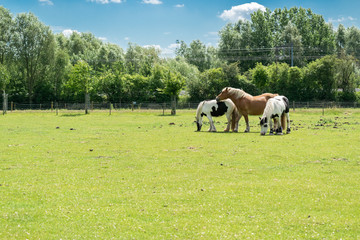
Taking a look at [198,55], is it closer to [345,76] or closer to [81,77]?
[345,76]

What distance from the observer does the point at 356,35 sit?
96.9 metres

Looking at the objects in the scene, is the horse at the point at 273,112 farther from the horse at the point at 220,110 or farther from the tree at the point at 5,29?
the tree at the point at 5,29

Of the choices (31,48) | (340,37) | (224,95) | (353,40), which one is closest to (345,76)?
(353,40)

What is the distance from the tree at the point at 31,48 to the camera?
66.1m

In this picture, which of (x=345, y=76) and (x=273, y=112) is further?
(x=345, y=76)

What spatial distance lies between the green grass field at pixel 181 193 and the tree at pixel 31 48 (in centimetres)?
5843

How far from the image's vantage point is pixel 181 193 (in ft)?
25.9

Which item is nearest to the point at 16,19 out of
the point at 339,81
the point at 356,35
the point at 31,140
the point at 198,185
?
the point at 31,140

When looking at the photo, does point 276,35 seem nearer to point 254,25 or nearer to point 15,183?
point 254,25

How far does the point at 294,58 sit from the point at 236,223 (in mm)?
82105

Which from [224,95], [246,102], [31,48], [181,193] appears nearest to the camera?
[181,193]

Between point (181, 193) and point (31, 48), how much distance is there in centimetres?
6739

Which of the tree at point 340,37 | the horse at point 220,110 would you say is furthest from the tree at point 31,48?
the tree at point 340,37

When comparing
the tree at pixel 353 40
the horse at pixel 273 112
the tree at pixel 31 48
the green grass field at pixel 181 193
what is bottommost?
the green grass field at pixel 181 193
